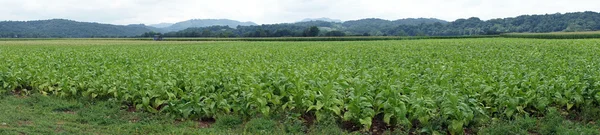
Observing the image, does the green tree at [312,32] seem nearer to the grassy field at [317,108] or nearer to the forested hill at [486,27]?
the forested hill at [486,27]

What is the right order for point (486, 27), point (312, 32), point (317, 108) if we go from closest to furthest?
point (317, 108) → point (312, 32) → point (486, 27)

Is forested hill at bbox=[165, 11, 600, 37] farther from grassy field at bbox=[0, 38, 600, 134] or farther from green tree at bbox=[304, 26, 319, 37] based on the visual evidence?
grassy field at bbox=[0, 38, 600, 134]

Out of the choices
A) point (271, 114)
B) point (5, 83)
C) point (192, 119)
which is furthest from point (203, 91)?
point (5, 83)

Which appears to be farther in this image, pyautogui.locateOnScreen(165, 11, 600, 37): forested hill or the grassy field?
pyautogui.locateOnScreen(165, 11, 600, 37): forested hill

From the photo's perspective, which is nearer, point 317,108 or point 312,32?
point 317,108

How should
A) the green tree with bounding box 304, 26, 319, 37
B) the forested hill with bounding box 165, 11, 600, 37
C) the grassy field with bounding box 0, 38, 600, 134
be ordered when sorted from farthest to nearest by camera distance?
the forested hill with bounding box 165, 11, 600, 37 < the green tree with bounding box 304, 26, 319, 37 < the grassy field with bounding box 0, 38, 600, 134

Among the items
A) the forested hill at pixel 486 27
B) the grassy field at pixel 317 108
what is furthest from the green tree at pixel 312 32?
the grassy field at pixel 317 108

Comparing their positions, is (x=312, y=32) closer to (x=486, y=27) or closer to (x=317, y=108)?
(x=486, y=27)

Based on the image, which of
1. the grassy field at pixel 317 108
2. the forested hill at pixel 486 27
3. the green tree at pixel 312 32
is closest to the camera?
the grassy field at pixel 317 108

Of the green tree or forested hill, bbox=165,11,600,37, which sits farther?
forested hill, bbox=165,11,600,37

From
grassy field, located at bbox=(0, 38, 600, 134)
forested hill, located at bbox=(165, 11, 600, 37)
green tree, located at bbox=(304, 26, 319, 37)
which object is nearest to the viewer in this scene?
grassy field, located at bbox=(0, 38, 600, 134)

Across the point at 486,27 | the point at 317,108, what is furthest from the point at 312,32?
the point at 317,108

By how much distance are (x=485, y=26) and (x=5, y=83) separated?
14917cm

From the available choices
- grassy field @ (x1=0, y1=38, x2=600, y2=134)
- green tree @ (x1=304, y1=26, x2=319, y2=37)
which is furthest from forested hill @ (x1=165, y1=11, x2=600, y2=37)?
grassy field @ (x1=0, y1=38, x2=600, y2=134)
